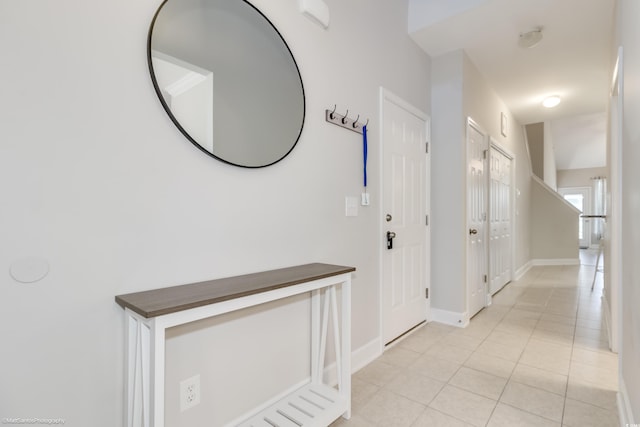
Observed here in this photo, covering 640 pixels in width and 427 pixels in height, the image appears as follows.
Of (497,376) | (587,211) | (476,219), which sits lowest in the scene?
(497,376)

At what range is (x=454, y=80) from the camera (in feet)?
9.85

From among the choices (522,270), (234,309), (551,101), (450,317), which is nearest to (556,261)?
(522,270)

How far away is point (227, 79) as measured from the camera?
139 cm

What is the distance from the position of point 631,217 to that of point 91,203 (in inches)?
84.1

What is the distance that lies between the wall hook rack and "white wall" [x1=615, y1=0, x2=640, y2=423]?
135 centimetres

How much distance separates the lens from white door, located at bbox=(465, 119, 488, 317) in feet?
10.3

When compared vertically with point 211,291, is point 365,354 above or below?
below

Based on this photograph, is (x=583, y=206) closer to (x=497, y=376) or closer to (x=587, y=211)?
(x=587, y=211)

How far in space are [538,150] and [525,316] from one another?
207 inches

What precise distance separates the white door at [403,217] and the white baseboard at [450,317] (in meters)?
0.10

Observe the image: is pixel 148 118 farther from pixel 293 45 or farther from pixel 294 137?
pixel 293 45

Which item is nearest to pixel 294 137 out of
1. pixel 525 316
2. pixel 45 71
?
pixel 45 71

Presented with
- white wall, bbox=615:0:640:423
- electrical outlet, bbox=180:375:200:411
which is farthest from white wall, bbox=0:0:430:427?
white wall, bbox=615:0:640:423

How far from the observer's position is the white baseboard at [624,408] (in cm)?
138
